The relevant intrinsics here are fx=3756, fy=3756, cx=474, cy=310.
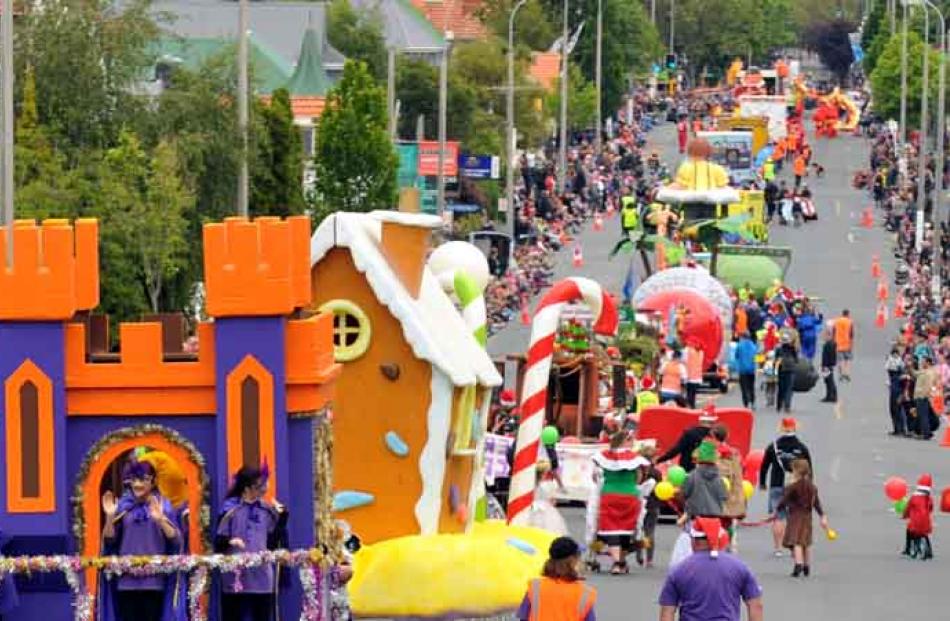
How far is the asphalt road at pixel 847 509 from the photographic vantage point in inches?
1168

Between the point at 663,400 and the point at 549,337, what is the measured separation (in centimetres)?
1433

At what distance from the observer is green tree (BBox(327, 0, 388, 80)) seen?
96.9 meters

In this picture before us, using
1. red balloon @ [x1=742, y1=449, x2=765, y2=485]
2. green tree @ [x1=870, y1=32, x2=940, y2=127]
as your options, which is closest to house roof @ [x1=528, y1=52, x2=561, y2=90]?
green tree @ [x1=870, y1=32, x2=940, y2=127]

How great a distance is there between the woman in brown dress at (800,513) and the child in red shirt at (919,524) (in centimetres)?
113

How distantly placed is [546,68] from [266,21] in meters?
18.1

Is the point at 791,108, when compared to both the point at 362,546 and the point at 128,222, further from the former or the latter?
the point at 362,546

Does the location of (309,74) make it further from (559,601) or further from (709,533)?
(559,601)

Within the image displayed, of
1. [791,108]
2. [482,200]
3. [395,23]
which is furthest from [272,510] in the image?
[791,108]

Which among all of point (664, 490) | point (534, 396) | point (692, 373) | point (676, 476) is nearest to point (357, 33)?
point (692, 373)

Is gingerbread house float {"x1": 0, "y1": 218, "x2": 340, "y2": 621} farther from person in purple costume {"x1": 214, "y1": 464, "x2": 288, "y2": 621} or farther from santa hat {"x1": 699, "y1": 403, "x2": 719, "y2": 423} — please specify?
santa hat {"x1": 699, "y1": 403, "x2": 719, "y2": 423}

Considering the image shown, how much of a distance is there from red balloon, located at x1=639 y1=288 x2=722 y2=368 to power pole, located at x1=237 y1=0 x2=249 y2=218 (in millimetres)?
6226

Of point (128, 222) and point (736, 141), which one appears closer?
point (128, 222)

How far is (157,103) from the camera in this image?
55.2 metres

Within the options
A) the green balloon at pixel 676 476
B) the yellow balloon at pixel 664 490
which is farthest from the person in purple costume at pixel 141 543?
the green balloon at pixel 676 476
